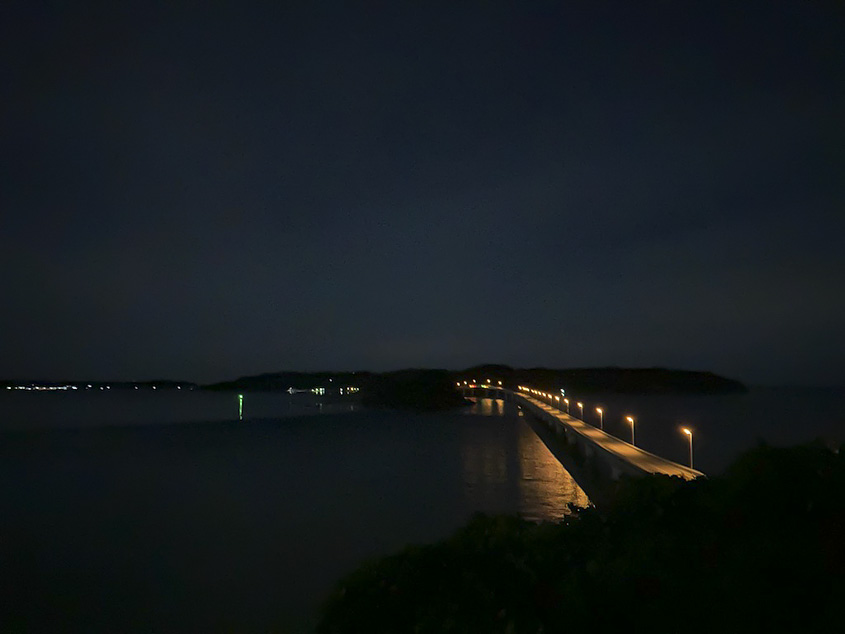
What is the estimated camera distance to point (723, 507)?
642cm

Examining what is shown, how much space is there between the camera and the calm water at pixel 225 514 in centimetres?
1362

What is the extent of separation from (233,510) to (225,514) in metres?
0.65

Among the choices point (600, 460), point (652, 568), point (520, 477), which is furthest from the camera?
point (520, 477)

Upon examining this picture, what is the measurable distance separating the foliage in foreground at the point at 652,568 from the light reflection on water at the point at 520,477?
7.85m

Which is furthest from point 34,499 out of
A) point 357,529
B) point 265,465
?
point 357,529

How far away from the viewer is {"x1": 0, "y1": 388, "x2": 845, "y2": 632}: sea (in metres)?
13.6

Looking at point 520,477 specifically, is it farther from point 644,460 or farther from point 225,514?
point 225,514

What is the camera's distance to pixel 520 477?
2862cm

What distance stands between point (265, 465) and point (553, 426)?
18817mm

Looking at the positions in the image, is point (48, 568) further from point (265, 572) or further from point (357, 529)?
point (357, 529)

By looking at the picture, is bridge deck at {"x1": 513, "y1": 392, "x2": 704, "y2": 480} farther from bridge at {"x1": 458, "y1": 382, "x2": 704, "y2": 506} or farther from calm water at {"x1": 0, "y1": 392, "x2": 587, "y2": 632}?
calm water at {"x1": 0, "y1": 392, "x2": 587, "y2": 632}

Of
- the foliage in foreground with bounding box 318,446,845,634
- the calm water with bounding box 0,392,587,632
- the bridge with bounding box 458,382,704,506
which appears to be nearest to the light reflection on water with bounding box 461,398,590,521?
the calm water with bounding box 0,392,587,632

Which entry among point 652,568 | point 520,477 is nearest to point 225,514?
point 520,477

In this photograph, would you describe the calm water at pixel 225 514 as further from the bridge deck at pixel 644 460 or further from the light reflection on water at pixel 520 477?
the bridge deck at pixel 644 460
